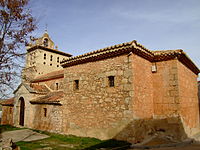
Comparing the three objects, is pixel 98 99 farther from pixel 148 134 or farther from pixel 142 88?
pixel 148 134

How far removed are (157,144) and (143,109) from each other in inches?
62.1

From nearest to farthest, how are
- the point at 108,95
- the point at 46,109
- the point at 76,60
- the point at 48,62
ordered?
the point at 108,95, the point at 76,60, the point at 46,109, the point at 48,62

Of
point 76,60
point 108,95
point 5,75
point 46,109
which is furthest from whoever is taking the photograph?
point 46,109

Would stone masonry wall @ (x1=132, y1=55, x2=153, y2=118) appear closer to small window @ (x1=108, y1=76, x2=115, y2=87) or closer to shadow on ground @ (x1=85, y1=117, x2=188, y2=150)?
shadow on ground @ (x1=85, y1=117, x2=188, y2=150)

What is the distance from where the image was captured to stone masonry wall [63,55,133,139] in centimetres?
766

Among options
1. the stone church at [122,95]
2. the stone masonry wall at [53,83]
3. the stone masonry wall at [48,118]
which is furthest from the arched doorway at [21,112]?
the stone church at [122,95]

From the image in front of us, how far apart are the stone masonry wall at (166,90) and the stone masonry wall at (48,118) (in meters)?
5.49

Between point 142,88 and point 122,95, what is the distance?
110cm

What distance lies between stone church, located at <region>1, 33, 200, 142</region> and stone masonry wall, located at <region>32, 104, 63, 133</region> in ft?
0.18

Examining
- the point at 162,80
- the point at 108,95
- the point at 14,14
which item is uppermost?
the point at 14,14

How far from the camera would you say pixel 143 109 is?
7.96m

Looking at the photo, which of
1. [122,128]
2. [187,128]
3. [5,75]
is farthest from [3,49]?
[187,128]

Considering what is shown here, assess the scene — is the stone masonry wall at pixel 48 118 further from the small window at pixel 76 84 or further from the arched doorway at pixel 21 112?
the arched doorway at pixel 21 112

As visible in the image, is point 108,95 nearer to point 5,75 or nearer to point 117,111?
point 117,111
